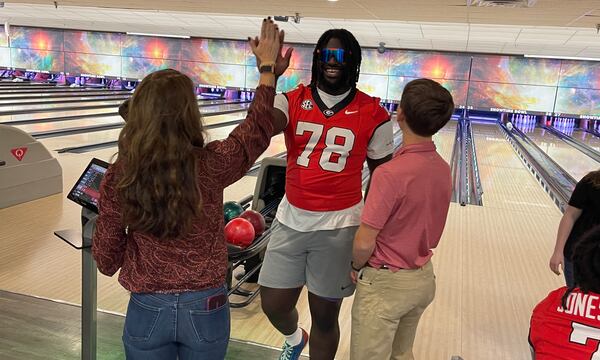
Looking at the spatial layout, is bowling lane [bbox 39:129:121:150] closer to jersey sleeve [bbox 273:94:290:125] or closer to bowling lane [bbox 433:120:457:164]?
bowling lane [bbox 433:120:457:164]

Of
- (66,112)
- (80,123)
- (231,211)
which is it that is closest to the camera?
(231,211)

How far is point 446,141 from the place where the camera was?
408 inches

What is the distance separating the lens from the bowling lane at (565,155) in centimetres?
796

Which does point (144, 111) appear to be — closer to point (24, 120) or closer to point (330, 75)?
point (330, 75)

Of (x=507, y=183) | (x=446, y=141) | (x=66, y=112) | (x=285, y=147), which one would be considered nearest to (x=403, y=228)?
(x=507, y=183)

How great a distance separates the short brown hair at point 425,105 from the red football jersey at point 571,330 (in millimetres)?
585

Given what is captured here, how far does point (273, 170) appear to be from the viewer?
3256 mm

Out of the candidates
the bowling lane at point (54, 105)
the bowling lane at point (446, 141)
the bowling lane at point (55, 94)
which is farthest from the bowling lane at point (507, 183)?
the bowling lane at point (55, 94)

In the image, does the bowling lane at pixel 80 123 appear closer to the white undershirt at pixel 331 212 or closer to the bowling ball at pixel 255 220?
the bowling ball at pixel 255 220

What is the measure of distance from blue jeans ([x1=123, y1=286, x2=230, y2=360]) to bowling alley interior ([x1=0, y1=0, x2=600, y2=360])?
442 mm

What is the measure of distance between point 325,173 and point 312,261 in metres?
0.30

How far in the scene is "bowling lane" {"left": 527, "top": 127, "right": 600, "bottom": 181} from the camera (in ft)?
26.1

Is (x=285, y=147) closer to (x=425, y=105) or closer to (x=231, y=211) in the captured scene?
(x=231, y=211)

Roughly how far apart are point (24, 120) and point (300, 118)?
914 cm
